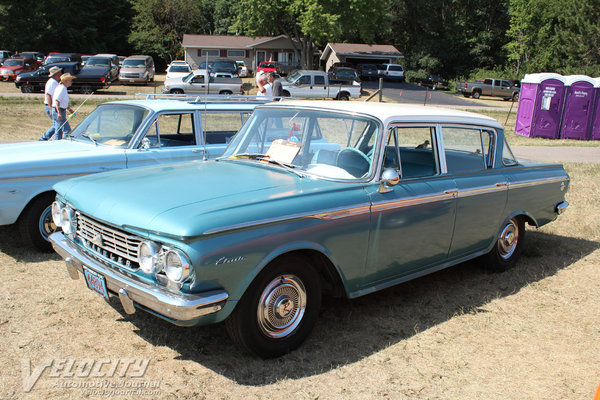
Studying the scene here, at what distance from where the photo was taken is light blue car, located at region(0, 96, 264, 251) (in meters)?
5.36

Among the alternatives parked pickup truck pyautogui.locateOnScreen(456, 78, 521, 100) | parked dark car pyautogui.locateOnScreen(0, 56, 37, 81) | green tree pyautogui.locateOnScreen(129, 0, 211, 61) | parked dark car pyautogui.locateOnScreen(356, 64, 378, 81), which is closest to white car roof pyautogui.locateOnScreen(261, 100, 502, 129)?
parked dark car pyautogui.locateOnScreen(0, 56, 37, 81)

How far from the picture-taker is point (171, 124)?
6629 millimetres

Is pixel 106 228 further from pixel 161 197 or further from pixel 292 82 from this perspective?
pixel 292 82

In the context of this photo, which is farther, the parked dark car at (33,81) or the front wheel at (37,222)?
the parked dark car at (33,81)

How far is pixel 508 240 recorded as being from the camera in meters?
5.52

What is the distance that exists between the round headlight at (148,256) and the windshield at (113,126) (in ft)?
10.9

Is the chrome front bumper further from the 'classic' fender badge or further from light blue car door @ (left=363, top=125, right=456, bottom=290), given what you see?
light blue car door @ (left=363, top=125, right=456, bottom=290)

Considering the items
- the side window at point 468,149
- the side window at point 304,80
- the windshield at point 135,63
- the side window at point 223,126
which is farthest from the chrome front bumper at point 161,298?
the windshield at point 135,63

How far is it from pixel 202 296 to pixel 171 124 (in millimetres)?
4048

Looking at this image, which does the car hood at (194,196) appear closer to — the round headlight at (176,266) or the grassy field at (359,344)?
the round headlight at (176,266)

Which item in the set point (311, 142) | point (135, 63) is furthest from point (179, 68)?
point (311, 142)

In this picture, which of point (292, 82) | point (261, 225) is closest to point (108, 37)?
point (292, 82)

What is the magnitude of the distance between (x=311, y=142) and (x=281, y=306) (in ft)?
4.79

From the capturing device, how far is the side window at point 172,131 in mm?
6355
